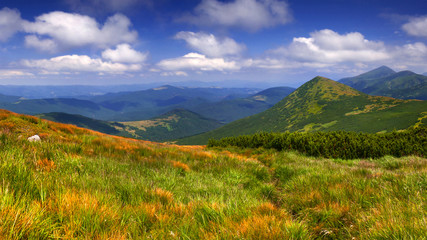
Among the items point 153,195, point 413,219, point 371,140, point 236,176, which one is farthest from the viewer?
point 371,140

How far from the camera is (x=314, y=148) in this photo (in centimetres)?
1541

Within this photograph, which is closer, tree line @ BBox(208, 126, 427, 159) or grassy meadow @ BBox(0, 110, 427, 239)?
grassy meadow @ BBox(0, 110, 427, 239)

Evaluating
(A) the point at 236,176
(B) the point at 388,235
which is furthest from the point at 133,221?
(A) the point at 236,176

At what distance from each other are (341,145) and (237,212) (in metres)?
16.5

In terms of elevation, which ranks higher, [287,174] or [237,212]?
[237,212]

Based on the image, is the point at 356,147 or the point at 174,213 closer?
the point at 174,213

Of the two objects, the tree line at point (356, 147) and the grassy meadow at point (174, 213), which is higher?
the grassy meadow at point (174, 213)

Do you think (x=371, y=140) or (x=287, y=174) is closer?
(x=287, y=174)

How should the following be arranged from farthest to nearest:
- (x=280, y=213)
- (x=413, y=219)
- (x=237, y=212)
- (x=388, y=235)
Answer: (x=280, y=213) < (x=237, y=212) < (x=413, y=219) < (x=388, y=235)

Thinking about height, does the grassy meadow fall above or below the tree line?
above

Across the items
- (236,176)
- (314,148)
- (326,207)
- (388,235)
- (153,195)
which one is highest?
(388,235)

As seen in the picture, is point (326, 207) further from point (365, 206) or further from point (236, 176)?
point (236, 176)

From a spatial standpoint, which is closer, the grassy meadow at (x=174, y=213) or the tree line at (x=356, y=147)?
the grassy meadow at (x=174, y=213)

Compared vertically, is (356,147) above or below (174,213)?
below
